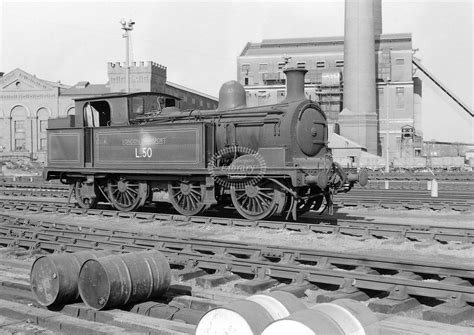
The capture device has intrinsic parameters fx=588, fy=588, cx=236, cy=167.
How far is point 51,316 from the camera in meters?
5.97

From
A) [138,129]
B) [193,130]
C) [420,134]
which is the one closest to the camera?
[193,130]

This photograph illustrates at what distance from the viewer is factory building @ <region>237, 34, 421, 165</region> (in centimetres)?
6562

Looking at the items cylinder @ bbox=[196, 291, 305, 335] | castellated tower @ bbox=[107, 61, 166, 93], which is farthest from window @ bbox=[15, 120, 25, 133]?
cylinder @ bbox=[196, 291, 305, 335]

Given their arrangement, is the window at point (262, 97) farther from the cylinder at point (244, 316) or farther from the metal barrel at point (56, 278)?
the cylinder at point (244, 316)

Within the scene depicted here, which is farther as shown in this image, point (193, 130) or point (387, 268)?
point (193, 130)

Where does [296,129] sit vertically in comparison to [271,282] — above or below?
above

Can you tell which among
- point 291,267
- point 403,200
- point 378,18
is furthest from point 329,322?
point 378,18

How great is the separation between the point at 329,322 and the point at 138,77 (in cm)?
6930

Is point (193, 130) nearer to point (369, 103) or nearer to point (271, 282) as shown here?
point (271, 282)

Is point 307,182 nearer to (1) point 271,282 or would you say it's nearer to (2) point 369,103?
(1) point 271,282

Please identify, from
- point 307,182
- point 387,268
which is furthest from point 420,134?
point 387,268

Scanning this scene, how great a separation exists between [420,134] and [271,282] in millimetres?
64855

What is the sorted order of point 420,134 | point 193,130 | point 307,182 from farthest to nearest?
point 420,134 < point 193,130 < point 307,182

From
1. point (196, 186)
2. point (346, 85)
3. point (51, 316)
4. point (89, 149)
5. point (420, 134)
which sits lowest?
point (51, 316)
